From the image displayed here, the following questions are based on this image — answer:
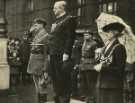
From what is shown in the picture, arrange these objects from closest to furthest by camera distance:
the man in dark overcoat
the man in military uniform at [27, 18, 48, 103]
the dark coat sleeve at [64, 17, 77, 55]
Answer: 1. the man in dark overcoat
2. the dark coat sleeve at [64, 17, 77, 55]
3. the man in military uniform at [27, 18, 48, 103]

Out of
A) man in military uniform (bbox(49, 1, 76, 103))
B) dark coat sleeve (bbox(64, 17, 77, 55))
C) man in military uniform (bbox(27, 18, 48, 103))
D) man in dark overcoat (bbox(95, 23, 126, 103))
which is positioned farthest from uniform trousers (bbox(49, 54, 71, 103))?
man in dark overcoat (bbox(95, 23, 126, 103))

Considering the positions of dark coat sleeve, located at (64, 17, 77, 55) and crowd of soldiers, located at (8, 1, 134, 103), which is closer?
crowd of soldiers, located at (8, 1, 134, 103)

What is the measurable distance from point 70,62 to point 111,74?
330cm

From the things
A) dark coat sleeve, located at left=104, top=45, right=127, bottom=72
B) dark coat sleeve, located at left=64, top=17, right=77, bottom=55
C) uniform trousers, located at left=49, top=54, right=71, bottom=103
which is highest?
dark coat sleeve, located at left=64, top=17, right=77, bottom=55

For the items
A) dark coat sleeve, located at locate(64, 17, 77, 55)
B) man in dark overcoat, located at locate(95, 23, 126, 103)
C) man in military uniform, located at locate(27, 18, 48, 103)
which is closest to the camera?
man in dark overcoat, located at locate(95, 23, 126, 103)

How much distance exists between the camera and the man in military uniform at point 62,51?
11539 mm

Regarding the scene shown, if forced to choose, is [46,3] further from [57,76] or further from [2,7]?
[57,76]

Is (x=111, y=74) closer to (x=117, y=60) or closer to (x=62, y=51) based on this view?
(x=117, y=60)

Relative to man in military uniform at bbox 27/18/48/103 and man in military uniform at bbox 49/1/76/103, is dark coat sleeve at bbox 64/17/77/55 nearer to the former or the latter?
man in military uniform at bbox 49/1/76/103

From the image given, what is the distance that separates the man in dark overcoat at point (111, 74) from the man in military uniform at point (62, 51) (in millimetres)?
3087

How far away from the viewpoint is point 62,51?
11.6 metres

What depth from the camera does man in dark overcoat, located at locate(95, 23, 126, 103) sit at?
8.29 m

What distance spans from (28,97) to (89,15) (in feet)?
27.4

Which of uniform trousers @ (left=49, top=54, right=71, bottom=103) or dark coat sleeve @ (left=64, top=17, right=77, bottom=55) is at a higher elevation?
dark coat sleeve @ (left=64, top=17, right=77, bottom=55)
